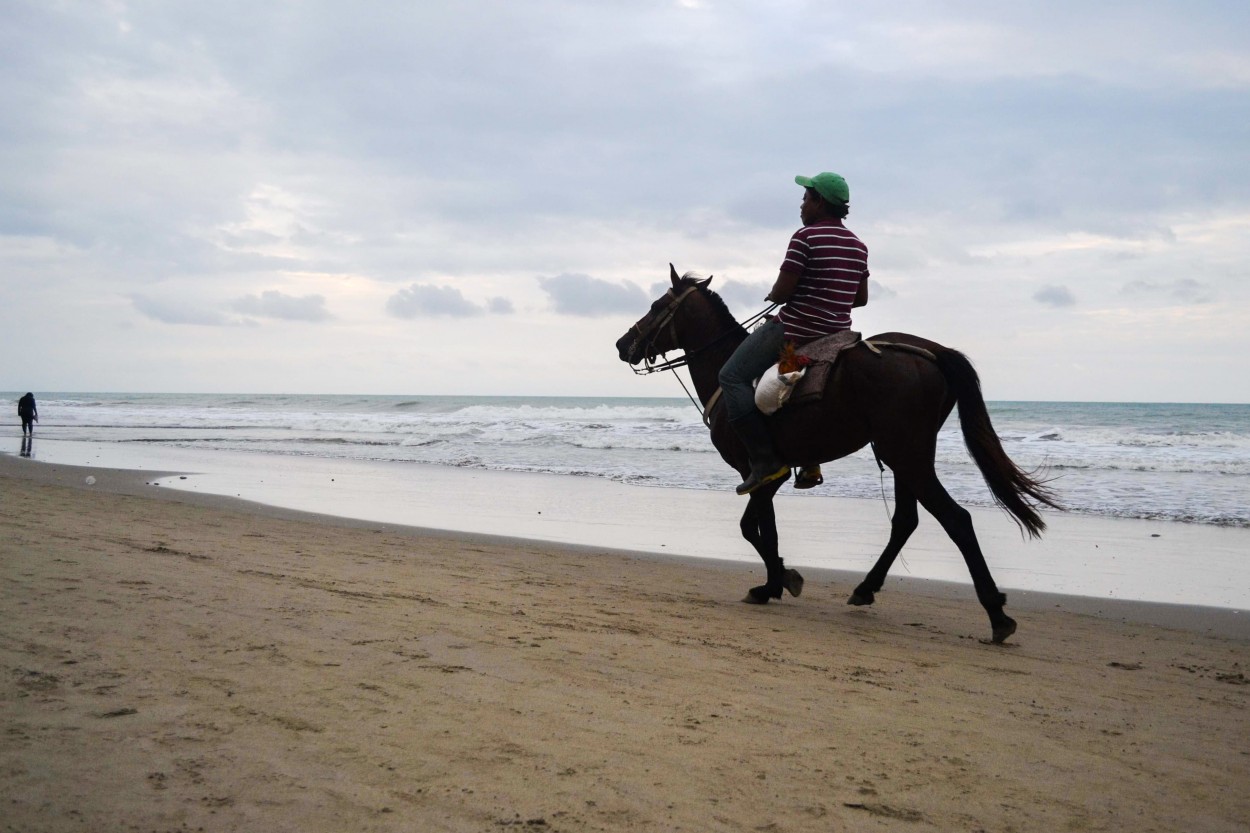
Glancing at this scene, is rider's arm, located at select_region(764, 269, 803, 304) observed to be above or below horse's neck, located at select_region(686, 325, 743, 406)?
above

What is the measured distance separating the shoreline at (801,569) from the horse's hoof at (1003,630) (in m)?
1.38

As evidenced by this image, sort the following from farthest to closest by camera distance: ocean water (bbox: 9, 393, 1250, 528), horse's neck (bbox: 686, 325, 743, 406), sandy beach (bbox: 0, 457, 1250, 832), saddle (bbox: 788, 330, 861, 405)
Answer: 1. ocean water (bbox: 9, 393, 1250, 528)
2. horse's neck (bbox: 686, 325, 743, 406)
3. saddle (bbox: 788, 330, 861, 405)
4. sandy beach (bbox: 0, 457, 1250, 832)

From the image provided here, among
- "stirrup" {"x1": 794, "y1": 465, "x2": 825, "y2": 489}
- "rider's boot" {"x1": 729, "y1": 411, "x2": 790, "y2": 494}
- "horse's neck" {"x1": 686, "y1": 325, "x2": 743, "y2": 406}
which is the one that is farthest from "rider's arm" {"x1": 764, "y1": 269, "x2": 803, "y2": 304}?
"stirrup" {"x1": 794, "y1": 465, "x2": 825, "y2": 489}

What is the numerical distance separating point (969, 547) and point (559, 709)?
3.26 m

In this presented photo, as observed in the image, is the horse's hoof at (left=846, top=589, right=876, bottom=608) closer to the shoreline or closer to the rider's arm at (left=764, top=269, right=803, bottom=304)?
the shoreline

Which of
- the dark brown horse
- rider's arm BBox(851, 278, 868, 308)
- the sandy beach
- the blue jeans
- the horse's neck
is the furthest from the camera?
the horse's neck

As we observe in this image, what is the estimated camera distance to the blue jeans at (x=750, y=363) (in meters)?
6.45

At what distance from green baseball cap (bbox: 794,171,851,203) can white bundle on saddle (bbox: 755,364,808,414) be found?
1222 mm

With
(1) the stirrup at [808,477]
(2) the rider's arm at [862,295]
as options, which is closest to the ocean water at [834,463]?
(1) the stirrup at [808,477]

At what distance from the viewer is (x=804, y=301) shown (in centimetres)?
625

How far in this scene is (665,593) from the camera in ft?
22.2

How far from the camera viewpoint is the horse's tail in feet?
18.8

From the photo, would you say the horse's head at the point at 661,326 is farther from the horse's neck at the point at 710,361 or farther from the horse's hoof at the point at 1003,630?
the horse's hoof at the point at 1003,630

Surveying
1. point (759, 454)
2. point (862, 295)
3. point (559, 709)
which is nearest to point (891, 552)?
point (759, 454)
